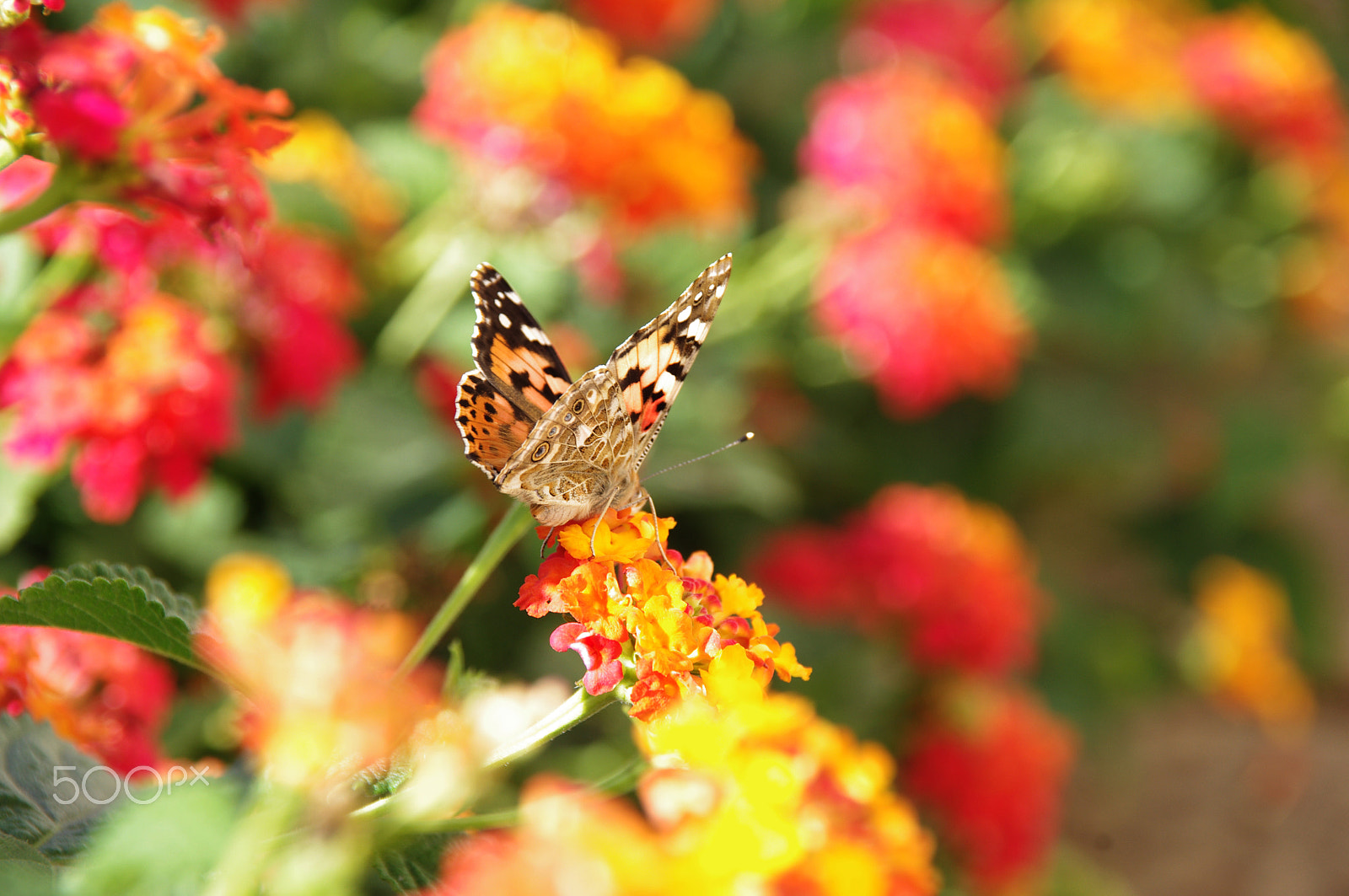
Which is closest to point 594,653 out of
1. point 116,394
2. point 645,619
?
point 645,619

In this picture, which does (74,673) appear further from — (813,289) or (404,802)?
(813,289)

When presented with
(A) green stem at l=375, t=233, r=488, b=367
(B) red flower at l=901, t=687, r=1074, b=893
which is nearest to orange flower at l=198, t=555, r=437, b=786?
(A) green stem at l=375, t=233, r=488, b=367

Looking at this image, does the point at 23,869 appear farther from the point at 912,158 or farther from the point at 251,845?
the point at 912,158

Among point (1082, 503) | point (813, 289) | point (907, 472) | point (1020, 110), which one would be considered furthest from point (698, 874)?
point (1082, 503)

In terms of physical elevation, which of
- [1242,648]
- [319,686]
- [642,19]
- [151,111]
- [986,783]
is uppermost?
[151,111]

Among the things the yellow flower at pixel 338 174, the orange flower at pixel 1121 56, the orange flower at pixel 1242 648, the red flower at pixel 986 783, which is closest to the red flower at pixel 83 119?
the yellow flower at pixel 338 174

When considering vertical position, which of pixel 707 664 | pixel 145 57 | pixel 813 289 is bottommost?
pixel 813 289

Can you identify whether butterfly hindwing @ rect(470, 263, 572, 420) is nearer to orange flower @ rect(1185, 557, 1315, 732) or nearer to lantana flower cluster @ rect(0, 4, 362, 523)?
lantana flower cluster @ rect(0, 4, 362, 523)
